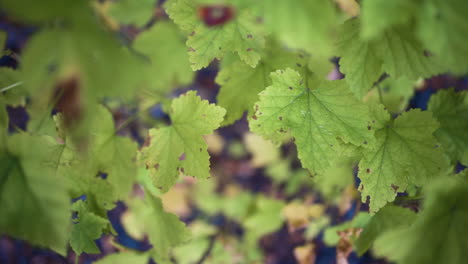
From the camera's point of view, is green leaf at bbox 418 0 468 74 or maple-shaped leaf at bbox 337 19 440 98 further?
maple-shaped leaf at bbox 337 19 440 98

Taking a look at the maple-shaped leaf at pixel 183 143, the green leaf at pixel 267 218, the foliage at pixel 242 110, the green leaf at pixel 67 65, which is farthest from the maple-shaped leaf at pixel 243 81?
the green leaf at pixel 267 218

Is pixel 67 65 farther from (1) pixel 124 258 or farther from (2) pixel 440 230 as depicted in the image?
(1) pixel 124 258

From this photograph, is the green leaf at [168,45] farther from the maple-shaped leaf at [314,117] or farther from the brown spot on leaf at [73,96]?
the brown spot on leaf at [73,96]

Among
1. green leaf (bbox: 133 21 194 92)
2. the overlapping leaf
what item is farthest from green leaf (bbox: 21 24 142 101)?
green leaf (bbox: 133 21 194 92)

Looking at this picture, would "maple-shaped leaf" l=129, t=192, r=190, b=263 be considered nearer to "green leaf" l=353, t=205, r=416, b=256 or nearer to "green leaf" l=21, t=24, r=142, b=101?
"green leaf" l=353, t=205, r=416, b=256

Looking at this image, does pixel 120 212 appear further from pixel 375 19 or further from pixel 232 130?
pixel 375 19

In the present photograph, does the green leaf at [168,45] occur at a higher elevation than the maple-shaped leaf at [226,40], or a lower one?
lower
